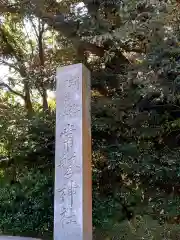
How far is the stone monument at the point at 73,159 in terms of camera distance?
329 cm

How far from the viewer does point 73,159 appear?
11.2 ft

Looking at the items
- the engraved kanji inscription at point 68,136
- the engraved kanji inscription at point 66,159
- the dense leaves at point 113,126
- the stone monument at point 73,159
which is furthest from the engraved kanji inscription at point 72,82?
the dense leaves at point 113,126

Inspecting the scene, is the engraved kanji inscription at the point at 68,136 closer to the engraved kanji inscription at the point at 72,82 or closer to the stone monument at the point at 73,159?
the stone monument at the point at 73,159

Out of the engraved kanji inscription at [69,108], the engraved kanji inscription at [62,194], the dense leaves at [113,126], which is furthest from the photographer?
the dense leaves at [113,126]

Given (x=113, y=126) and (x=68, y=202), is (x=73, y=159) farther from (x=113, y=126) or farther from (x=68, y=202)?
(x=113, y=126)

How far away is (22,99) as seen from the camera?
7.26 metres

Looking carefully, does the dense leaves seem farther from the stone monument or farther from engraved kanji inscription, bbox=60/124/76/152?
engraved kanji inscription, bbox=60/124/76/152

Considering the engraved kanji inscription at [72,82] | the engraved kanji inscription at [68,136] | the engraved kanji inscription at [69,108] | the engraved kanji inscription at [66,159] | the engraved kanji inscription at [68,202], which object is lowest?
the engraved kanji inscription at [68,202]

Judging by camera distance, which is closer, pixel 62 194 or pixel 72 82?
pixel 62 194

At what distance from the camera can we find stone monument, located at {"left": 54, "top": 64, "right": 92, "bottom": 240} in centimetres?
329

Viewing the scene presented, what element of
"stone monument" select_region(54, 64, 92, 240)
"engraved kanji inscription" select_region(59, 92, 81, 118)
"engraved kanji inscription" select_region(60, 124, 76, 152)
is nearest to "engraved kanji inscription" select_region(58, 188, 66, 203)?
"stone monument" select_region(54, 64, 92, 240)

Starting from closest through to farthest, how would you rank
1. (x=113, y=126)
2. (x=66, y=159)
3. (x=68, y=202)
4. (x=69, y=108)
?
1. (x=68, y=202)
2. (x=66, y=159)
3. (x=69, y=108)
4. (x=113, y=126)

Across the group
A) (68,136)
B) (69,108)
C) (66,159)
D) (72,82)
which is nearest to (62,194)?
(66,159)

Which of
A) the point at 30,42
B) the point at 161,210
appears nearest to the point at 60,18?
the point at 30,42
